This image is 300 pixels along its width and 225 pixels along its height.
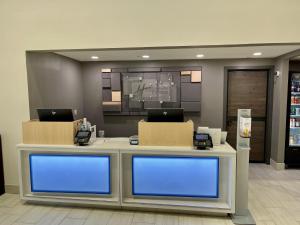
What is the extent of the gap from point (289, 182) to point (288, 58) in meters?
2.24

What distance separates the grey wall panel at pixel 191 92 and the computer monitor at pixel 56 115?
2679 millimetres

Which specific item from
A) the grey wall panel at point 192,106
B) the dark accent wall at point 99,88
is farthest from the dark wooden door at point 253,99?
the grey wall panel at point 192,106

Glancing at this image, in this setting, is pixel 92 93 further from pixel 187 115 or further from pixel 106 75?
pixel 187 115

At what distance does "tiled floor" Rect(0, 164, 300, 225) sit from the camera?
2.73 metres

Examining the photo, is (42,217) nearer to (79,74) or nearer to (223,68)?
(79,74)

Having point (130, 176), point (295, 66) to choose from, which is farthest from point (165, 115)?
point (295, 66)

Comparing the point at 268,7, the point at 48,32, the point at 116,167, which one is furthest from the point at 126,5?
the point at 116,167

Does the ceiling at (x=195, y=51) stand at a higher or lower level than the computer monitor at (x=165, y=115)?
higher

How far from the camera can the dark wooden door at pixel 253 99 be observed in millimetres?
4930

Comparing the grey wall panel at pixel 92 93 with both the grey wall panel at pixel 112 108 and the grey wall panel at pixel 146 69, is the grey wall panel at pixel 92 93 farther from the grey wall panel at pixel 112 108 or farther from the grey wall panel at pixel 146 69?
the grey wall panel at pixel 146 69

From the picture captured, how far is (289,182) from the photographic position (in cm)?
393

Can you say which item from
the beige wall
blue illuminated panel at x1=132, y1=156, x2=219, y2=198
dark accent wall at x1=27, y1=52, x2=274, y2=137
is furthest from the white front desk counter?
dark accent wall at x1=27, y1=52, x2=274, y2=137

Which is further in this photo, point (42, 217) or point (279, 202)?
point (279, 202)

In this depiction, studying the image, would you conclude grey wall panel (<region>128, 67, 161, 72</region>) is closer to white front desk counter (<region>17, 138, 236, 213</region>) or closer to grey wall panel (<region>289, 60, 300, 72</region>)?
white front desk counter (<region>17, 138, 236, 213</region>)
